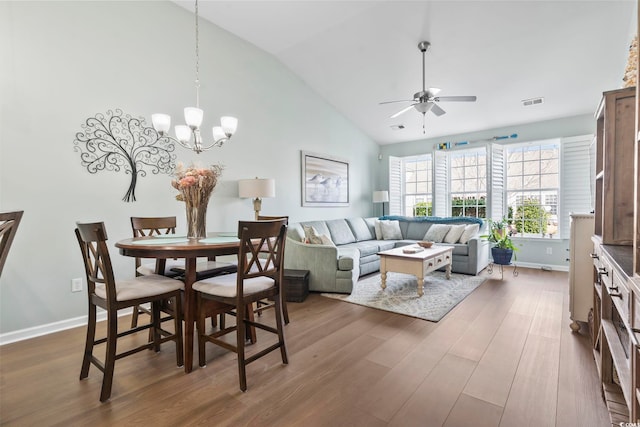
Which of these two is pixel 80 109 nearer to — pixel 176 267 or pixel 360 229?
pixel 176 267

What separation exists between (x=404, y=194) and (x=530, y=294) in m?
3.78

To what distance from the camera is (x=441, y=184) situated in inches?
252

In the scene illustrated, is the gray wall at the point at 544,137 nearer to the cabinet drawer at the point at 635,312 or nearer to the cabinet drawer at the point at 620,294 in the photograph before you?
the cabinet drawer at the point at 620,294

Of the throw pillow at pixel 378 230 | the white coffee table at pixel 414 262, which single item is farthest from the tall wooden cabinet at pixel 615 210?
the throw pillow at pixel 378 230

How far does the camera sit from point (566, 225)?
5.04m

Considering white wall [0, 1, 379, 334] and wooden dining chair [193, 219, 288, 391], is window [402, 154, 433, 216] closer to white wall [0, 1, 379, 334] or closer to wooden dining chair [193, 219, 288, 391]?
white wall [0, 1, 379, 334]

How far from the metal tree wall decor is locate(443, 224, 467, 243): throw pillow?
14.2 feet

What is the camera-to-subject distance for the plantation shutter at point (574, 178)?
487 cm

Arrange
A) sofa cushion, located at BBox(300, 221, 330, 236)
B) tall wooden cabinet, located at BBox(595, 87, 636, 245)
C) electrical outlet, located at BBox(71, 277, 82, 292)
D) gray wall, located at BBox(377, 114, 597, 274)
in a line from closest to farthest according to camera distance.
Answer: tall wooden cabinet, located at BBox(595, 87, 636, 245) < electrical outlet, located at BBox(71, 277, 82, 292) < sofa cushion, located at BBox(300, 221, 330, 236) < gray wall, located at BBox(377, 114, 597, 274)

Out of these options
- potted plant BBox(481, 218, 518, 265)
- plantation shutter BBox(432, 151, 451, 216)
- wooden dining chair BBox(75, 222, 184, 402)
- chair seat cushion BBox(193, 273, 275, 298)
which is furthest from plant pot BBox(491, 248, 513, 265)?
wooden dining chair BBox(75, 222, 184, 402)

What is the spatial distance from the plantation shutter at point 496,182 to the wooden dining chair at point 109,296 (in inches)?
220

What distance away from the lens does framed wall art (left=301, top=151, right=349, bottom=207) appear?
17.2 feet

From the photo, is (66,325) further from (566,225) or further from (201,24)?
(566,225)

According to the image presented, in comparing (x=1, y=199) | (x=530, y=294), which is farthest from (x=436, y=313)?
(x=1, y=199)
